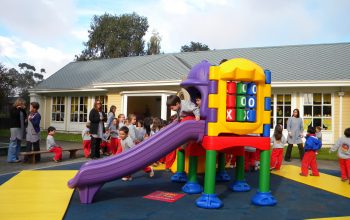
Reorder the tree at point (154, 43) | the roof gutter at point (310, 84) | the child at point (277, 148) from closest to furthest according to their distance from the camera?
the child at point (277, 148)
the roof gutter at point (310, 84)
the tree at point (154, 43)

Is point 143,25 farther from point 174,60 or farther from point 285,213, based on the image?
point 285,213

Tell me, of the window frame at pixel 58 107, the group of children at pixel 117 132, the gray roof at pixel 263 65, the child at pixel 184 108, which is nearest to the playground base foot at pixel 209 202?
the child at pixel 184 108

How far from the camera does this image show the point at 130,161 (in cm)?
589

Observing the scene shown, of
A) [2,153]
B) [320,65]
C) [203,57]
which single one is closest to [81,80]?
[203,57]

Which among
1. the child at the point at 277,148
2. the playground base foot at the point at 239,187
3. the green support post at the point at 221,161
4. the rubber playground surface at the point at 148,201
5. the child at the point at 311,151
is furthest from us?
the child at the point at 277,148

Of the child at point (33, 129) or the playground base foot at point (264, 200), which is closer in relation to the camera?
the playground base foot at point (264, 200)

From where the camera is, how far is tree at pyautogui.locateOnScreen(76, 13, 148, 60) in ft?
164

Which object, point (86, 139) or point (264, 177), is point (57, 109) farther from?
point (264, 177)

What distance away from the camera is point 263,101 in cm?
633

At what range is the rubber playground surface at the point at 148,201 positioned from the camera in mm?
5266

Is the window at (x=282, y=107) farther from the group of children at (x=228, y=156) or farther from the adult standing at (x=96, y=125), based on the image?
the adult standing at (x=96, y=125)

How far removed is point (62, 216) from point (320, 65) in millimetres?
16052

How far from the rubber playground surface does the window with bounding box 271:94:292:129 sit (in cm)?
827

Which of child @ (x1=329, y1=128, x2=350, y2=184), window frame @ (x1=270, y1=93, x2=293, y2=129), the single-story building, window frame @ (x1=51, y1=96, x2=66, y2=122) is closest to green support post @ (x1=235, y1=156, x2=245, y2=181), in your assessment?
child @ (x1=329, y1=128, x2=350, y2=184)
